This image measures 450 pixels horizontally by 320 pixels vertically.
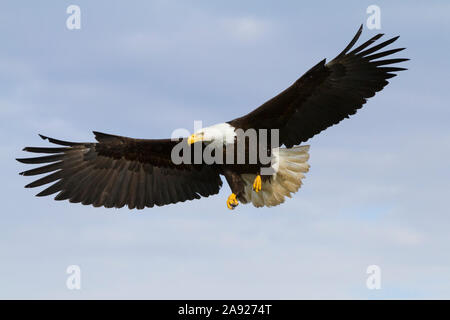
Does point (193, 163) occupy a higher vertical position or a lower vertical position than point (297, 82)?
lower

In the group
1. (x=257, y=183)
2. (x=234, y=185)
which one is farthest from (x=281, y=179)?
(x=234, y=185)

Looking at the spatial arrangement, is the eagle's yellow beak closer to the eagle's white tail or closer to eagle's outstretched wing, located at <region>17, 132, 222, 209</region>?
eagle's outstretched wing, located at <region>17, 132, 222, 209</region>

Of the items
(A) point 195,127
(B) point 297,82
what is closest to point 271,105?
(B) point 297,82

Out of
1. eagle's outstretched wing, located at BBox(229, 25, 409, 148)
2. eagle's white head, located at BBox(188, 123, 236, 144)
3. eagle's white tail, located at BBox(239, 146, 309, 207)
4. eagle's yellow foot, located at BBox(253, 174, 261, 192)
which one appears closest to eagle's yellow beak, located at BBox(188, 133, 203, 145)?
eagle's white head, located at BBox(188, 123, 236, 144)

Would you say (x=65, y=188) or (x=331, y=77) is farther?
(x=65, y=188)

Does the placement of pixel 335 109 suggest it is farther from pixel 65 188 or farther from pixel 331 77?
pixel 65 188

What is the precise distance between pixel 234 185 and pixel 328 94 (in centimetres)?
193

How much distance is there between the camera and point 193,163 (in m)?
9.71

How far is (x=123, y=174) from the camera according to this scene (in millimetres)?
9875

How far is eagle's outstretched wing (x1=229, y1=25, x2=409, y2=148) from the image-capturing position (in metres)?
8.77

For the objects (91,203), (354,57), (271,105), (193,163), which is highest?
(354,57)

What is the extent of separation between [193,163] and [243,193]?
926 mm

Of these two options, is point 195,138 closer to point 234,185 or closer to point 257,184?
point 234,185

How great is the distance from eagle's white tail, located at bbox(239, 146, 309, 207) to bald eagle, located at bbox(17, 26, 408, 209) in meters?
0.02
